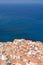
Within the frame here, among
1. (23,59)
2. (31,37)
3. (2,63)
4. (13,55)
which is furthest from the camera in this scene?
(31,37)

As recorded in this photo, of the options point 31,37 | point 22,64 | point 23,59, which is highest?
point 31,37

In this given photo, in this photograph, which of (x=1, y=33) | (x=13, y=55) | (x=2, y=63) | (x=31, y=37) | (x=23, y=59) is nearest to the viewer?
(x=2, y=63)

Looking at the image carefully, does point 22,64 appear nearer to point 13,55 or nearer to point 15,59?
point 15,59

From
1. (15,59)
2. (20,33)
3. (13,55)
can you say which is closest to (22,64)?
(15,59)

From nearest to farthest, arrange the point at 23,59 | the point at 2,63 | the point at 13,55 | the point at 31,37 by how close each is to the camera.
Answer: the point at 2,63 → the point at 23,59 → the point at 13,55 → the point at 31,37

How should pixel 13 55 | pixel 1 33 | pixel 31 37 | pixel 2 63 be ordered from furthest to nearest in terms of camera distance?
pixel 1 33 → pixel 31 37 → pixel 13 55 → pixel 2 63

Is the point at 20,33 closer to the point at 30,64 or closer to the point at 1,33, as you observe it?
the point at 1,33

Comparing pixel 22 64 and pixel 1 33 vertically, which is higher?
pixel 1 33

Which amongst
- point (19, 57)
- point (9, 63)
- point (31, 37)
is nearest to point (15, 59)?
point (19, 57)

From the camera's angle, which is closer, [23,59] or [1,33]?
→ [23,59]
